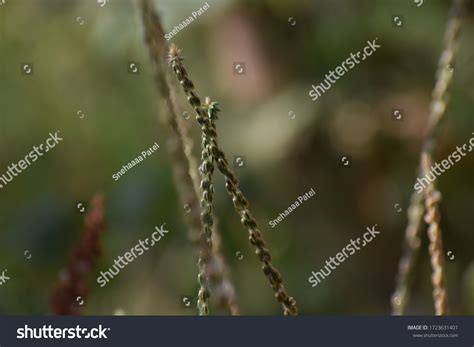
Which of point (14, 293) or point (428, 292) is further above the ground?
point (14, 293)

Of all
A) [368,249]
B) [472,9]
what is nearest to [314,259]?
[368,249]

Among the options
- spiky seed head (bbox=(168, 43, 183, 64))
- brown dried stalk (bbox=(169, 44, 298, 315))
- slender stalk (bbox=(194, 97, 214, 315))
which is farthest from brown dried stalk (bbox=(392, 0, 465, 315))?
spiky seed head (bbox=(168, 43, 183, 64))

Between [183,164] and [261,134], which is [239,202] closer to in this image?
[183,164]

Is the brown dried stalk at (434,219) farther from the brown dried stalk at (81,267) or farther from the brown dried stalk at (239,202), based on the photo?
the brown dried stalk at (81,267)

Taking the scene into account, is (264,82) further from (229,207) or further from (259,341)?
(259,341)

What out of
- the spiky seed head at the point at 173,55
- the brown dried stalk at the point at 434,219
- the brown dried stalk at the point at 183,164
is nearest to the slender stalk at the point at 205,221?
the brown dried stalk at the point at 183,164

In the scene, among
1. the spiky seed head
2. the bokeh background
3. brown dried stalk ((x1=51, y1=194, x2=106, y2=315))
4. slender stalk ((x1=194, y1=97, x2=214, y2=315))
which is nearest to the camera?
slender stalk ((x1=194, y1=97, x2=214, y2=315))

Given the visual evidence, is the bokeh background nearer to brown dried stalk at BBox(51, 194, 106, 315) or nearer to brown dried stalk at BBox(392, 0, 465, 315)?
brown dried stalk at BBox(51, 194, 106, 315)
